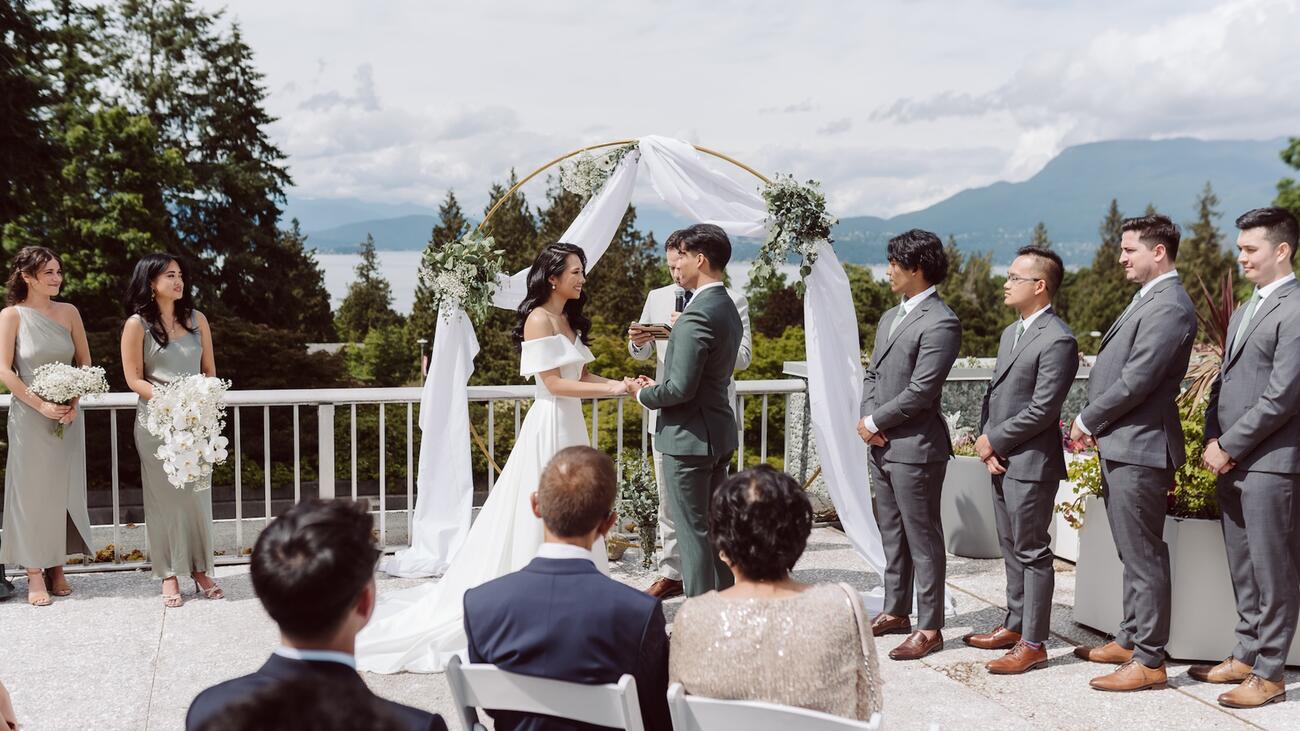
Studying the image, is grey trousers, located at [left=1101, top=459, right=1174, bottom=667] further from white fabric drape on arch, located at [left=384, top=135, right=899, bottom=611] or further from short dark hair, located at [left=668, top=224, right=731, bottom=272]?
short dark hair, located at [left=668, top=224, right=731, bottom=272]

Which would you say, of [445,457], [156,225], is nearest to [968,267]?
[156,225]

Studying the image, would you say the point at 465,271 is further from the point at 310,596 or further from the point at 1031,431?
the point at 310,596

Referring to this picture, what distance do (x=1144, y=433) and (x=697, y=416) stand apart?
166 cm

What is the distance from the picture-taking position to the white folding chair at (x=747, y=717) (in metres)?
1.94

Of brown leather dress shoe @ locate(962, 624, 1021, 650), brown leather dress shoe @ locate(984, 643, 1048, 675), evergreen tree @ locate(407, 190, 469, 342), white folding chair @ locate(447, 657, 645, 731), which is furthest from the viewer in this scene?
evergreen tree @ locate(407, 190, 469, 342)

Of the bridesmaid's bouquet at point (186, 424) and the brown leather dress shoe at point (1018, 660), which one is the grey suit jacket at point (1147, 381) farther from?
the bridesmaid's bouquet at point (186, 424)

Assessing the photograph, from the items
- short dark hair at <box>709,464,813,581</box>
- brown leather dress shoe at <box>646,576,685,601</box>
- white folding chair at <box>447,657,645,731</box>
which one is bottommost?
brown leather dress shoe at <box>646,576,685,601</box>

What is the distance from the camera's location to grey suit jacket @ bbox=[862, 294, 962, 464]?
4113mm

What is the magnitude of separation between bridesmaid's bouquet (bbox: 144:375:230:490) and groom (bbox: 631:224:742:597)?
6.59 ft

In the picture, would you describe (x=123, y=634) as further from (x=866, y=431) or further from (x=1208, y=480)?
(x=1208, y=480)

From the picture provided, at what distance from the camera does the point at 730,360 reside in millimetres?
4137

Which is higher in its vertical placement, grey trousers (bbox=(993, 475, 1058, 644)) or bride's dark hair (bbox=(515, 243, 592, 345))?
bride's dark hair (bbox=(515, 243, 592, 345))

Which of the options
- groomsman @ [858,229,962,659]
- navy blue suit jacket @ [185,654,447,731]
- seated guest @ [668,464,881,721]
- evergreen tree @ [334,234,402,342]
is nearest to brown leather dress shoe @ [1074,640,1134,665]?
groomsman @ [858,229,962,659]

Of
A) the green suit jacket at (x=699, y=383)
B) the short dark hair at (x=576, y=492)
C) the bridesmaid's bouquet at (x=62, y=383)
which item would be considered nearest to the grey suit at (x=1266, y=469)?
the green suit jacket at (x=699, y=383)
